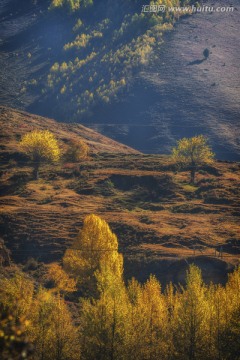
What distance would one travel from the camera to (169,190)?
9494cm

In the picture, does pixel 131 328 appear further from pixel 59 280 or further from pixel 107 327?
pixel 59 280

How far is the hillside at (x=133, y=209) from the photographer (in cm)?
6344

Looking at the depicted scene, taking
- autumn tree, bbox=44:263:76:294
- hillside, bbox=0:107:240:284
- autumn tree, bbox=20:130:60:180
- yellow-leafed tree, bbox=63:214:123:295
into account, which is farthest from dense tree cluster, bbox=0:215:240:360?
autumn tree, bbox=20:130:60:180

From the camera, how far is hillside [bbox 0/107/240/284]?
63.4 meters

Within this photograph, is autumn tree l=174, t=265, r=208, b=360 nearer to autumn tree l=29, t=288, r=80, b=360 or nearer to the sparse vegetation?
autumn tree l=29, t=288, r=80, b=360

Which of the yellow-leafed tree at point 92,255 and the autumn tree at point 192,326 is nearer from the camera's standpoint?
the autumn tree at point 192,326

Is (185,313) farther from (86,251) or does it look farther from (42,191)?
(42,191)

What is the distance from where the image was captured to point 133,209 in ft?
282

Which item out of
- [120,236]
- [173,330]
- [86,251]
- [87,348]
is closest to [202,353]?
[173,330]

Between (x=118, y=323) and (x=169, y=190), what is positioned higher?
(x=118, y=323)

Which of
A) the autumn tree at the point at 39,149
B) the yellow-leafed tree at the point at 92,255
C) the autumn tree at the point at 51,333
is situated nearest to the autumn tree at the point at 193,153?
the autumn tree at the point at 39,149

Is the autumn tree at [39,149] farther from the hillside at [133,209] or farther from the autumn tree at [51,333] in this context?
the autumn tree at [51,333]

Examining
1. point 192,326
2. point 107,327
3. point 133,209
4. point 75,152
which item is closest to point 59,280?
point 107,327

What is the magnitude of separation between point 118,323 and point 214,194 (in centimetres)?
6153
